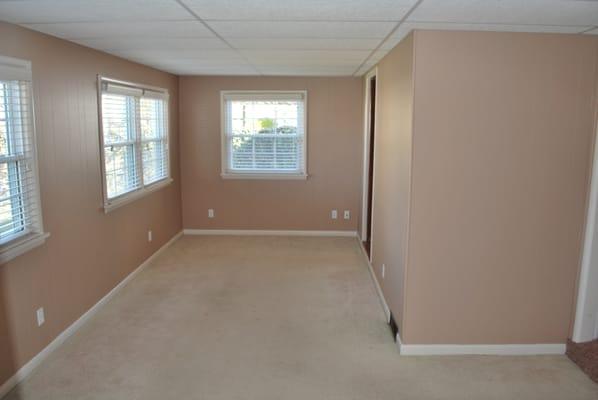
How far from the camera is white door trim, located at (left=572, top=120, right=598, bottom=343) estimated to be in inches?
124

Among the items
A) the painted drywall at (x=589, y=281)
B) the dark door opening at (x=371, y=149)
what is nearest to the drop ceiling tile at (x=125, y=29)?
the painted drywall at (x=589, y=281)

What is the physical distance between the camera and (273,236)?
6.67 metres

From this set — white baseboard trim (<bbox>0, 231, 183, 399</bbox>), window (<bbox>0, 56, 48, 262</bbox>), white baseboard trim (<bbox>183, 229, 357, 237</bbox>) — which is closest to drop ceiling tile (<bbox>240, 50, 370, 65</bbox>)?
window (<bbox>0, 56, 48, 262</bbox>)

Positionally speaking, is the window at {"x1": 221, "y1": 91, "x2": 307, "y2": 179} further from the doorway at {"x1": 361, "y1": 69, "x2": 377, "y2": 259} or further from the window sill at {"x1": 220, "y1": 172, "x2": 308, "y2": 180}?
the doorway at {"x1": 361, "y1": 69, "x2": 377, "y2": 259}

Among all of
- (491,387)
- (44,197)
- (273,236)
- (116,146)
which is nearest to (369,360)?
(491,387)

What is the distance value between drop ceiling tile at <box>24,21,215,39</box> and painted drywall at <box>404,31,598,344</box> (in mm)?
1384

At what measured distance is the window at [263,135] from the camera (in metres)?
6.47

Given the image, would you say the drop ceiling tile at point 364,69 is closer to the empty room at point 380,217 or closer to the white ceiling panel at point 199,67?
the empty room at point 380,217

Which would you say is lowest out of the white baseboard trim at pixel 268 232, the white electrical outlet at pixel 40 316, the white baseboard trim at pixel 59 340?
the white baseboard trim at pixel 59 340

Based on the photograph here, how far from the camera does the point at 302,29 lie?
294 centimetres

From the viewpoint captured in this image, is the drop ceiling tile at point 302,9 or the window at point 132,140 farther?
the window at point 132,140

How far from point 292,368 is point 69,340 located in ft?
5.46

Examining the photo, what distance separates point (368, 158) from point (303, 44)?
262 centimetres

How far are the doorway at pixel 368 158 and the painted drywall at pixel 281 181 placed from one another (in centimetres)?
40
